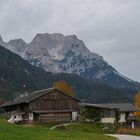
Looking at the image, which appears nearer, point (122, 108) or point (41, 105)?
point (41, 105)

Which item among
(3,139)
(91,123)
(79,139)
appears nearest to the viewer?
(3,139)

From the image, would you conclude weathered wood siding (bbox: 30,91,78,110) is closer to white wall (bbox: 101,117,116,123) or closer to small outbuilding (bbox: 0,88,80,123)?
small outbuilding (bbox: 0,88,80,123)

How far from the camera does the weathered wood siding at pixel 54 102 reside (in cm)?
10169

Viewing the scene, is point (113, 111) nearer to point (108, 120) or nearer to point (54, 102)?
point (108, 120)

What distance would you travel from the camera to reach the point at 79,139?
4031cm

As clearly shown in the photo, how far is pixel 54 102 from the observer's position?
4077 inches

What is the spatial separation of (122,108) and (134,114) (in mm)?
4373

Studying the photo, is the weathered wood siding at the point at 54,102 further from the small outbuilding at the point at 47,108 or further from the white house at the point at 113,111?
the white house at the point at 113,111

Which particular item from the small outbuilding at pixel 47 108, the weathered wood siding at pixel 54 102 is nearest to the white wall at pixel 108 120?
the small outbuilding at pixel 47 108

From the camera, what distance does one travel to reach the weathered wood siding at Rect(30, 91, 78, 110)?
101688 millimetres

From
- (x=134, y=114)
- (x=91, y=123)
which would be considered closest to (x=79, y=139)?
(x=91, y=123)

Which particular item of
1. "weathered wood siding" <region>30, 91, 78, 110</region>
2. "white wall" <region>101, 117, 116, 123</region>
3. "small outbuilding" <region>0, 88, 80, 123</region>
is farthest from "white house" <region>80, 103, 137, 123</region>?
"small outbuilding" <region>0, 88, 80, 123</region>

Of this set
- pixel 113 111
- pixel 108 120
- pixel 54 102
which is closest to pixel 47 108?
pixel 54 102

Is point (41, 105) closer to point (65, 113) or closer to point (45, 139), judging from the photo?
point (65, 113)
